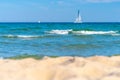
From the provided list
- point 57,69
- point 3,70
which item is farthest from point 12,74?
point 57,69

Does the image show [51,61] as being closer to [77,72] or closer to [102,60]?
[102,60]

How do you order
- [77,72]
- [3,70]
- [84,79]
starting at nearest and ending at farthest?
[84,79] < [77,72] < [3,70]

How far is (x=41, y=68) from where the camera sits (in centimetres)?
418

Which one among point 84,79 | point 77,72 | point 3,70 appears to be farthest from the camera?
point 3,70

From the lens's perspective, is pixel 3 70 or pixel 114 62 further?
pixel 114 62

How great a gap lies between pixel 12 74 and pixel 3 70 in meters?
0.19

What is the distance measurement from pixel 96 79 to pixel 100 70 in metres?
0.50

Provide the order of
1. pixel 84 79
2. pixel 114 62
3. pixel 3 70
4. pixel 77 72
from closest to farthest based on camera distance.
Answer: pixel 84 79 < pixel 77 72 < pixel 3 70 < pixel 114 62

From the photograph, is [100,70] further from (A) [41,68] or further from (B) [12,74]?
(B) [12,74]

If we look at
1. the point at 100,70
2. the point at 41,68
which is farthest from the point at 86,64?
the point at 41,68

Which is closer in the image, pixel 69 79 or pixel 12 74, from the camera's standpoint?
pixel 69 79

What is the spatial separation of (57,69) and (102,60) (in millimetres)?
1520

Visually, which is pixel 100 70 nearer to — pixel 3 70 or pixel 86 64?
pixel 86 64

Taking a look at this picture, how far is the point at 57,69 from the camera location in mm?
4020
